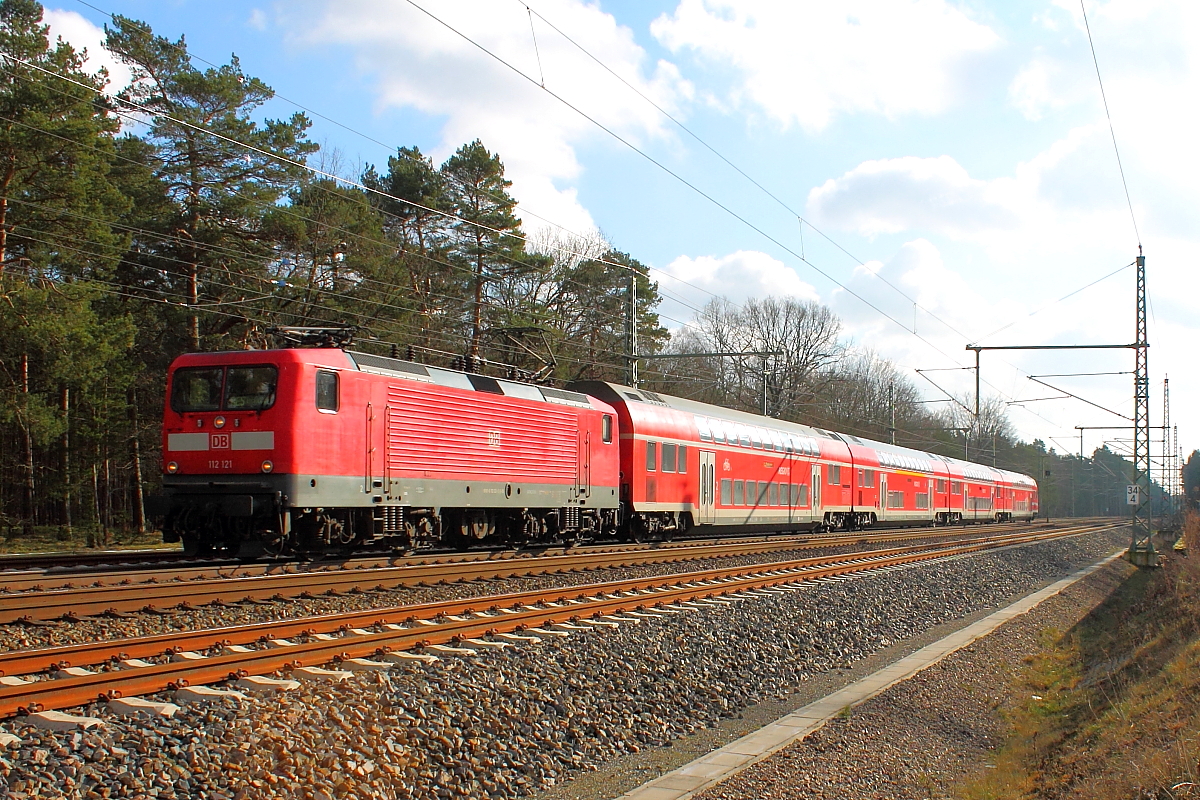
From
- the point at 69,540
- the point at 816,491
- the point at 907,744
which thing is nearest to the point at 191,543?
the point at 907,744

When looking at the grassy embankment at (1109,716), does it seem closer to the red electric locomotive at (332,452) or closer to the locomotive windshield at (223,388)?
the red electric locomotive at (332,452)

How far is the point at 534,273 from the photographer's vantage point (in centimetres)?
4506

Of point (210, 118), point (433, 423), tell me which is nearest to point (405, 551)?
point (433, 423)

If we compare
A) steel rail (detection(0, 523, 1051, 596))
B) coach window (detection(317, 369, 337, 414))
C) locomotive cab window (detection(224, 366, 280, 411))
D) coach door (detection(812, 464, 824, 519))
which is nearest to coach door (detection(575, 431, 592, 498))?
steel rail (detection(0, 523, 1051, 596))

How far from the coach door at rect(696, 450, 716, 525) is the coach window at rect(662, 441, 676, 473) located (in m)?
1.44

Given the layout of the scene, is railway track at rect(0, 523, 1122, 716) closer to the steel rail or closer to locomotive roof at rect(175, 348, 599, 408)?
the steel rail

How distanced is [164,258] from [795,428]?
2116 centimetres

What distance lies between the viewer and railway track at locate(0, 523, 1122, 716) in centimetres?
704

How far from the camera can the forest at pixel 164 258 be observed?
2681cm

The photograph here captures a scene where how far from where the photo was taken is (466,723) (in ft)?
23.9

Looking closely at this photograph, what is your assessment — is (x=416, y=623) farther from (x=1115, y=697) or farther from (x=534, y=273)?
(x=534, y=273)

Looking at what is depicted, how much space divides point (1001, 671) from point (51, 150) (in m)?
26.7

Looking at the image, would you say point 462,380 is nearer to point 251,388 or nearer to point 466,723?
point 251,388

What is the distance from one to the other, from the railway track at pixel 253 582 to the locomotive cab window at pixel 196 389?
8.80 feet
